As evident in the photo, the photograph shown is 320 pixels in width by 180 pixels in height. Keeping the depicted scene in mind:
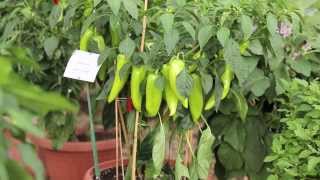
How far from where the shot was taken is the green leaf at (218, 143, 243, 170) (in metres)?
1.83

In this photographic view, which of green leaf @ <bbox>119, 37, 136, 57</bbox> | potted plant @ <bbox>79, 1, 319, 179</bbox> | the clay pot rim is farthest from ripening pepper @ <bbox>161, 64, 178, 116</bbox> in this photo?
the clay pot rim

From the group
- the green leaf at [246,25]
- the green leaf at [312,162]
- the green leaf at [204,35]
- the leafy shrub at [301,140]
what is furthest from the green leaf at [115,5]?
the green leaf at [312,162]

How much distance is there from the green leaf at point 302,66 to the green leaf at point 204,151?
1.20ft

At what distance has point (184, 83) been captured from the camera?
1470 mm

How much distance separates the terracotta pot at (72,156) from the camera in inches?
93.6

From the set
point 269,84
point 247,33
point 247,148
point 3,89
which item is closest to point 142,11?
point 247,33

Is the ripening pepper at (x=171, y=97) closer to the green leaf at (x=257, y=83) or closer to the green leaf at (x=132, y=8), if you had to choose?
the green leaf at (x=132, y=8)

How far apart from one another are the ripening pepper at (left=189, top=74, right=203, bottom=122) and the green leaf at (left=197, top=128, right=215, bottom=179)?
74 millimetres

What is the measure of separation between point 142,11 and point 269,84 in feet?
1.50

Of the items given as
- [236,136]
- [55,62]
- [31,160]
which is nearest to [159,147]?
[236,136]

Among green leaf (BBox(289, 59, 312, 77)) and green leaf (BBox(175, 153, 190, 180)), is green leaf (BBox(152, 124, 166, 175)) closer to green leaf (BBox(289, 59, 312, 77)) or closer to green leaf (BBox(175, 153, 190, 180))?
green leaf (BBox(175, 153, 190, 180))

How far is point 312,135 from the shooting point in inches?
57.2

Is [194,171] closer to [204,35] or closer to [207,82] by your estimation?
[207,82]

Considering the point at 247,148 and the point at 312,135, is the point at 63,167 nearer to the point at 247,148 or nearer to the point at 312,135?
the point at 247,148
